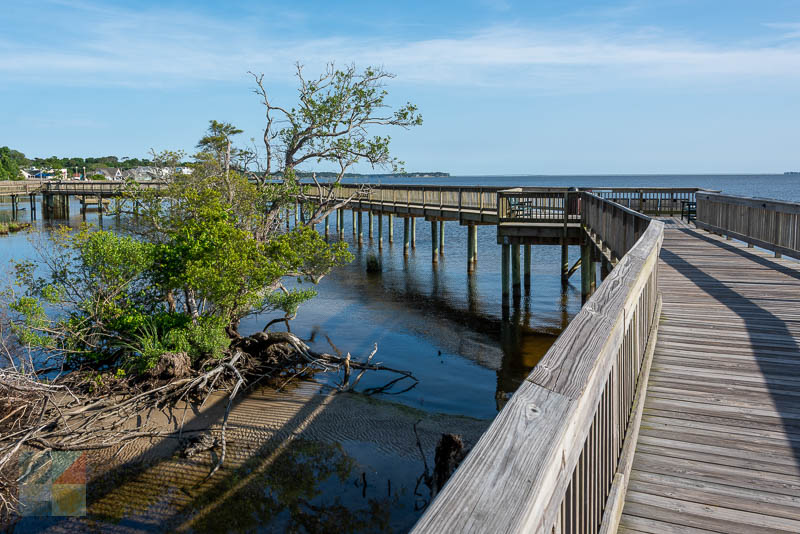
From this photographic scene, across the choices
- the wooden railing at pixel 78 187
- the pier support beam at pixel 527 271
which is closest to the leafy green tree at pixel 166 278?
the pier support beam at pixel 527 271

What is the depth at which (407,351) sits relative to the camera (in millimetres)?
15836

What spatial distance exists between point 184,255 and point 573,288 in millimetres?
15979

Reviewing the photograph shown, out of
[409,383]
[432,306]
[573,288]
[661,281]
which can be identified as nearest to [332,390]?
[409,383]

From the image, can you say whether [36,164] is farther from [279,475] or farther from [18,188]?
[279,475]

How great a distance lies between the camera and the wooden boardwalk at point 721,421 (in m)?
2.92

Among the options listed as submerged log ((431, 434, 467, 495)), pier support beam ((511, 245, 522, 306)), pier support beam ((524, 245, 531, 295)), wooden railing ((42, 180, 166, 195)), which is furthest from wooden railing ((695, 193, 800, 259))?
wooden railing ((42, 180, 166, 195))

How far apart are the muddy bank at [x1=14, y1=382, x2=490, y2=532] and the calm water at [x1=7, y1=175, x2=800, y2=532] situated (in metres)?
0.03

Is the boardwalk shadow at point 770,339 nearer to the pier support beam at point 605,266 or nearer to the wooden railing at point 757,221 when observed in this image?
the wooden railing at point 757,221

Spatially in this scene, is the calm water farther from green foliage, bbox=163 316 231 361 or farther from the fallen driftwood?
green foliage, bbox=163 316 231 361

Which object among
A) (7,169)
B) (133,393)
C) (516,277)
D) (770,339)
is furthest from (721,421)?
(7,169)

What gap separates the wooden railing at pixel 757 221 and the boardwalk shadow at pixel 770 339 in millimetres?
440

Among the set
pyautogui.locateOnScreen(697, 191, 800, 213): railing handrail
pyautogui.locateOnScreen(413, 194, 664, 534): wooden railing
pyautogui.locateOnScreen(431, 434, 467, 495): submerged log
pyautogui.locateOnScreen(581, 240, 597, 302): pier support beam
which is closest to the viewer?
pyautogui.locateOnScreen(413, 194, 664, 534): wooden railing

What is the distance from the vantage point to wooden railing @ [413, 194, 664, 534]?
4.17ft

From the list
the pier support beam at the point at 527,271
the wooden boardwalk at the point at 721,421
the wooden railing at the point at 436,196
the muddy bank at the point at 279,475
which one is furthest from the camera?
the pier support beam at the point at 527,271
